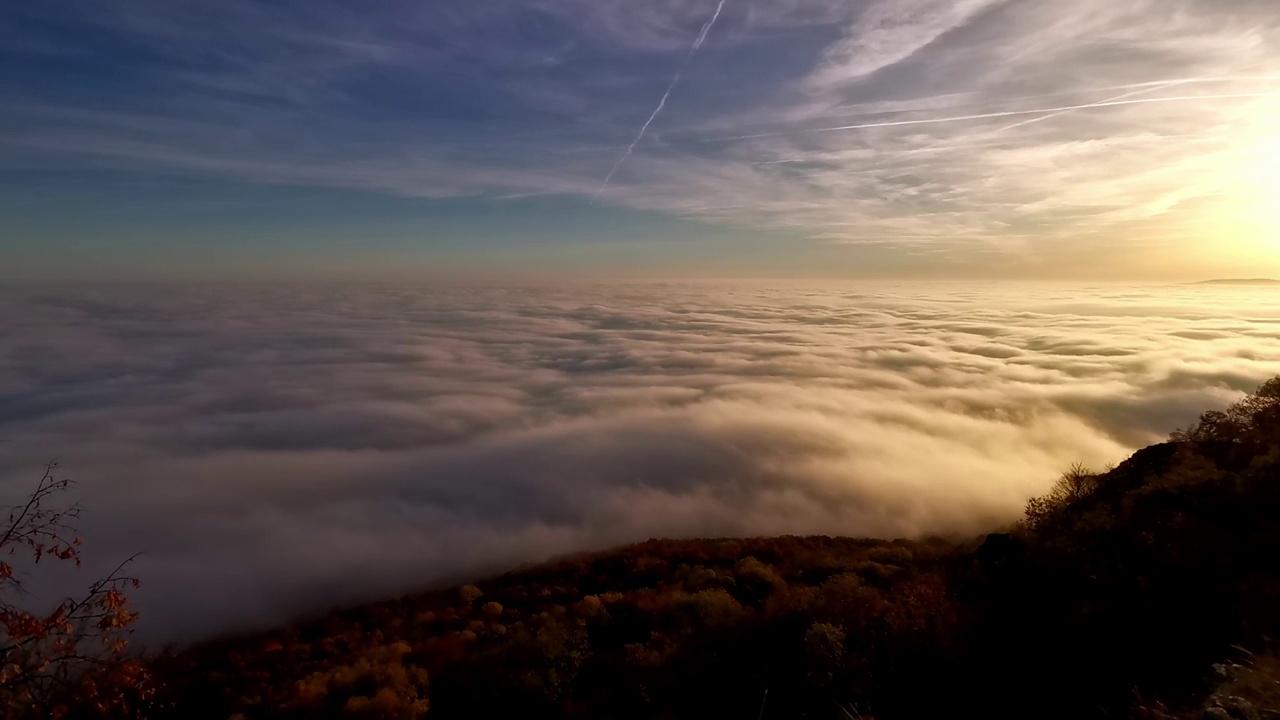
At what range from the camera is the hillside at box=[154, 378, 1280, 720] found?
1312 cm

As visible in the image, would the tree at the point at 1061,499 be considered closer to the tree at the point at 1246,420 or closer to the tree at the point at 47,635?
the tree at the point at 1246,420

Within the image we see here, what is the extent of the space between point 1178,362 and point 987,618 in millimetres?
126053

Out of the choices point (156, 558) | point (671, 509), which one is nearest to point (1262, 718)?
point (671, 509)

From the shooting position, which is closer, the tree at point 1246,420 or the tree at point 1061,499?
the tree at point 1246,420

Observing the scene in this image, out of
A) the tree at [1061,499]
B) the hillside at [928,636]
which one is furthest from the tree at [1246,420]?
the tree at [1061,499]

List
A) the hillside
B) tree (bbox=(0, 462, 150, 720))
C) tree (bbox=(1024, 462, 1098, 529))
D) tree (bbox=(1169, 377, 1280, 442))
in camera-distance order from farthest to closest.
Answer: tree (bbox=(1024, 462, 1098, 529)) → tree (bbox=(1169, 377, 1280, 442)) → the hillside → tree (bbox=(0, 462, 150, 720))

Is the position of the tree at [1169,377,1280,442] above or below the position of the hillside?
above

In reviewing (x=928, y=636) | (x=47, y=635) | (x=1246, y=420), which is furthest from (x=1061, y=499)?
(x=47, y=635)

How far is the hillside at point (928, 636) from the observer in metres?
13.1

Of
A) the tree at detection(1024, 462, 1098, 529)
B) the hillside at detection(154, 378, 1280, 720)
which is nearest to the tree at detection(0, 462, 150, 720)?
the hillside at detection(154, 378, 1280, 720)

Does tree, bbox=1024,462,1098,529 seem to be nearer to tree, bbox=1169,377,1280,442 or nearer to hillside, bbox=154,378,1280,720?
hillside, bbox=154,378,1280,720

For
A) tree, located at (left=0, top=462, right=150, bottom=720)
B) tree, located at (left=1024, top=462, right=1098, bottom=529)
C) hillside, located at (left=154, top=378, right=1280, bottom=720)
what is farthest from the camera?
tree, located at (left=1024, top=462, right=1098, bottom=529)

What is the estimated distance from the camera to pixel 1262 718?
6.66 metres

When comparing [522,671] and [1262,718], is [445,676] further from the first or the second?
[1262,718]
